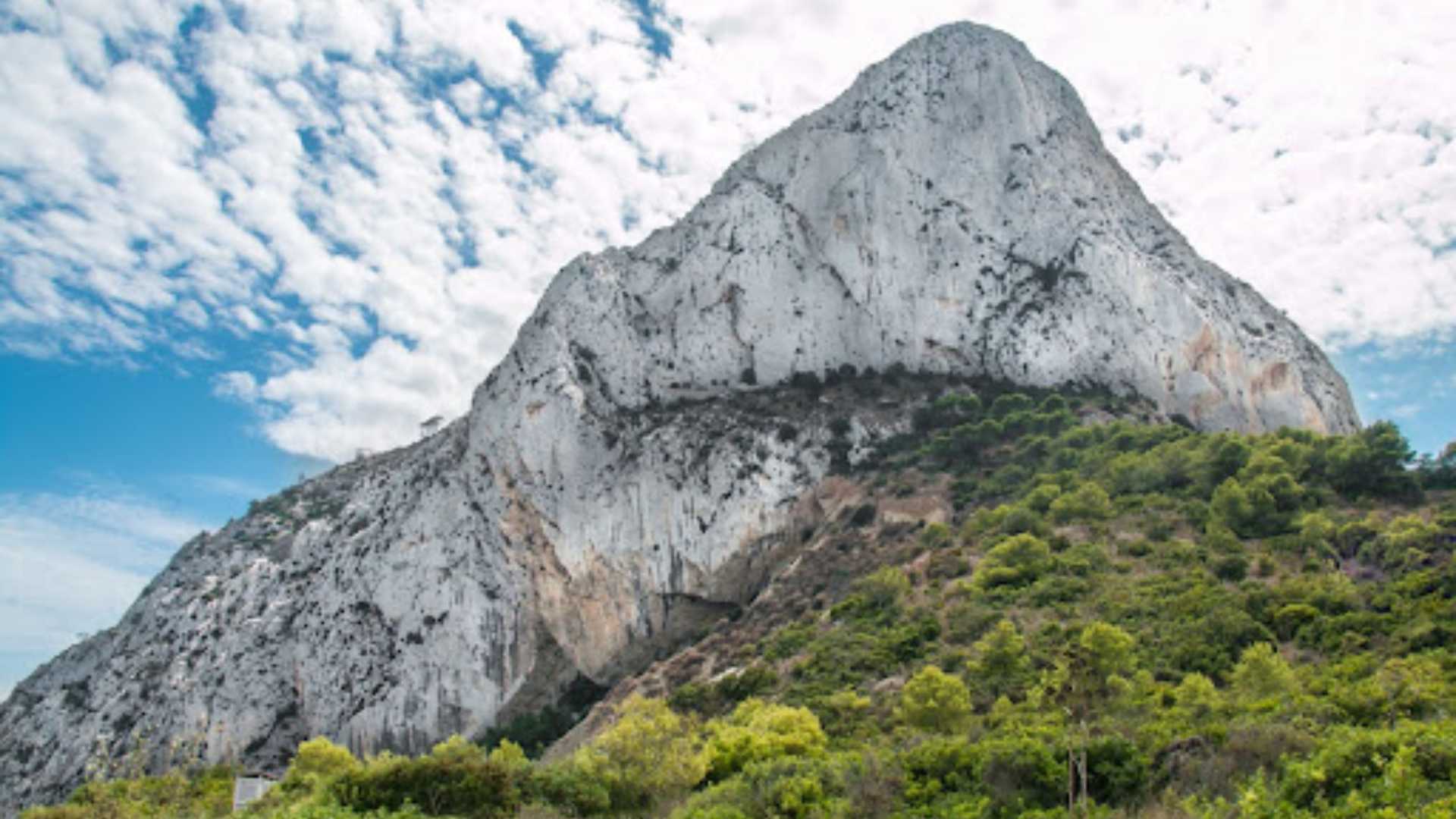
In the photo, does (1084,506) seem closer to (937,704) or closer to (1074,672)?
(937,704)

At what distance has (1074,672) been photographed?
852 inches

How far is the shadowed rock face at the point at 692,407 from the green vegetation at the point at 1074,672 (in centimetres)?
641

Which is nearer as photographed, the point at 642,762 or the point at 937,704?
the point at 642,762

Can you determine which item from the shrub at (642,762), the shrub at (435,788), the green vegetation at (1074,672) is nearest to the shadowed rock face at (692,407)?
the green vegetation at (1074,672)

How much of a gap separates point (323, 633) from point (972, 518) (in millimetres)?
40273

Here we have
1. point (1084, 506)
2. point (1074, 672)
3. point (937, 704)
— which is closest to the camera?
point (1074, 672)

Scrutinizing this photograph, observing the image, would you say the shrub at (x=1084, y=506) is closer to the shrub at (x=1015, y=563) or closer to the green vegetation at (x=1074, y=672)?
the green vegetation at (x=1074, y=672)

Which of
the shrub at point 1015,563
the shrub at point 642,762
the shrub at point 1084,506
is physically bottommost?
the shrub at point 642,762

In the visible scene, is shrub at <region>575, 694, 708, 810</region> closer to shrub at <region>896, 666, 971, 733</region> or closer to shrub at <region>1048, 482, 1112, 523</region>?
shrub at <region>896, 666, 971, 733</region>

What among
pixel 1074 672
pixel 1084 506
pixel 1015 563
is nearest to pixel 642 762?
pixel 1074 672

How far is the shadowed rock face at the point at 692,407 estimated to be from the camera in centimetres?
5403

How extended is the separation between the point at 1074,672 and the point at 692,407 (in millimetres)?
40279

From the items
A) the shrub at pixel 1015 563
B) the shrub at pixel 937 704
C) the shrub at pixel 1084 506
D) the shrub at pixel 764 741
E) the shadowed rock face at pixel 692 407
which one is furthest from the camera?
the shadowed rock face at pixel 692 407

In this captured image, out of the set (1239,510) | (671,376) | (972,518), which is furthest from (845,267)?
(1239,510)
